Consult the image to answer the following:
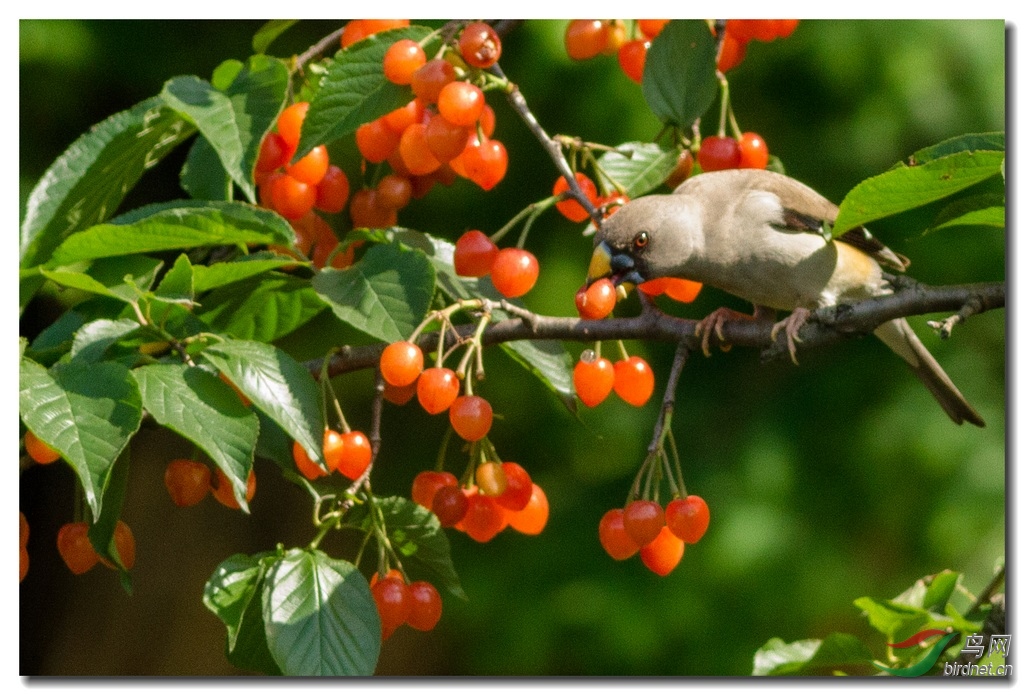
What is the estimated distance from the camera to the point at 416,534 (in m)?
1.31

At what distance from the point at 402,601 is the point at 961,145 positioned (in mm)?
781

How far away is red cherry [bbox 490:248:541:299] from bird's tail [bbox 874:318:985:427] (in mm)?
802

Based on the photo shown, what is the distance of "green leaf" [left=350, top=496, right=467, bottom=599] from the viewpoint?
1.29m

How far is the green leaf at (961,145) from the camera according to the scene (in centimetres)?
115

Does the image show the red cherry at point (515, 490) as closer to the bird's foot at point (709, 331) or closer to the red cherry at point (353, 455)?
the red cherry at point (353, 455)

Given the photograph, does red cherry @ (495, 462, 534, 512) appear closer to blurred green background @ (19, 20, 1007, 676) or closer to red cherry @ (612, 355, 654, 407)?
red cherry @ (612, 355, 654, 407)

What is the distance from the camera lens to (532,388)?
2.64 m

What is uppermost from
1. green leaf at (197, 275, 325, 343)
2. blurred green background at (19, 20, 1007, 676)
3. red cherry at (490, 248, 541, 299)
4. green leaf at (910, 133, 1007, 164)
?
green leaf at (910, 133, 1007, 164)

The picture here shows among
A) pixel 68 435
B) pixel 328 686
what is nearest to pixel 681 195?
pixel 328 686

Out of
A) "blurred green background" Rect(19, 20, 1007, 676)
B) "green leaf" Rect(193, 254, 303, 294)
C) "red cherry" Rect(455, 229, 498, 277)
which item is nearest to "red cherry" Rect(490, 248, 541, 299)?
"red cherry" Rect(455, 229, 498, 277)

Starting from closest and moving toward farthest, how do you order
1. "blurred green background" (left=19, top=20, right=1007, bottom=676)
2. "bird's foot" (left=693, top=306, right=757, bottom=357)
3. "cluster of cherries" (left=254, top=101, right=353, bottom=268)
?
"bird's foot" (left=693, top=306, right=757, bottom=357) → "cluster of cherries" (left=254, top=101, right=353, bottom=268) → "blurred green background" (left=19, top=20, right=1007, bottom=676)

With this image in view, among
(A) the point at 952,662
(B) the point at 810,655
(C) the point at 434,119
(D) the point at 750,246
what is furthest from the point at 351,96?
(A) the point at 952,662

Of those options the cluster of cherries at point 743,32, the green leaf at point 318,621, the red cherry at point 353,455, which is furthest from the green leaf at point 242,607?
the cluster of cherries at point 743,32
